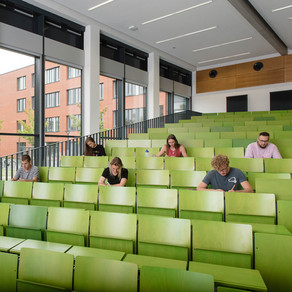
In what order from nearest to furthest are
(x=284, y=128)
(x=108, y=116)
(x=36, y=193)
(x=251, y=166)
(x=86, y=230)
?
(x=86, y=230) → (x=36, y=193) → (x=251, y=166) → (x=284, y=128) → (x=108, y=116)

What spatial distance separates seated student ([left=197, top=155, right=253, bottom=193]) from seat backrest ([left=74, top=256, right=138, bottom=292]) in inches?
60.1

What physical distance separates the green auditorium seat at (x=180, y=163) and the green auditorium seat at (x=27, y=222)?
6.38 ft

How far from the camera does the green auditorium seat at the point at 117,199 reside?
8.10ft

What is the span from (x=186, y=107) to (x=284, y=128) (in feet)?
19.5

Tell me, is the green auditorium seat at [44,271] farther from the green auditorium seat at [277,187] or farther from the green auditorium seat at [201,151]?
the green auditorium seat at [201,151]

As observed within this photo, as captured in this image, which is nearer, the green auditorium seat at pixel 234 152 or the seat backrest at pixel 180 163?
the seat backrest at pixel 180 163

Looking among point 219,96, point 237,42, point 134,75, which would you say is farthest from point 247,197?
point 219,96

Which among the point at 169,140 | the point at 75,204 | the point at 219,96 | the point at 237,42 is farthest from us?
the point at 219,96

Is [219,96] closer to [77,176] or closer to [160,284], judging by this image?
[77,176]

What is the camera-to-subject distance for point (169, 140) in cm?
412

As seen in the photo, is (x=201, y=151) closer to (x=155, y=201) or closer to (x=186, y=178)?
(x=186, y=178)

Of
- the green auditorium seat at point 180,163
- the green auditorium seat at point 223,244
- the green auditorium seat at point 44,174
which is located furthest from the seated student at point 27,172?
the green auditorium seat at point 223,244

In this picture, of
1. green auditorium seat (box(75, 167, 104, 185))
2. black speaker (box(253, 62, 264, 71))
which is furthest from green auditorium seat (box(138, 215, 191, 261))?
black speaker (box(253, 62, 264, 71))

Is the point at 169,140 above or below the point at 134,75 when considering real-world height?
below
